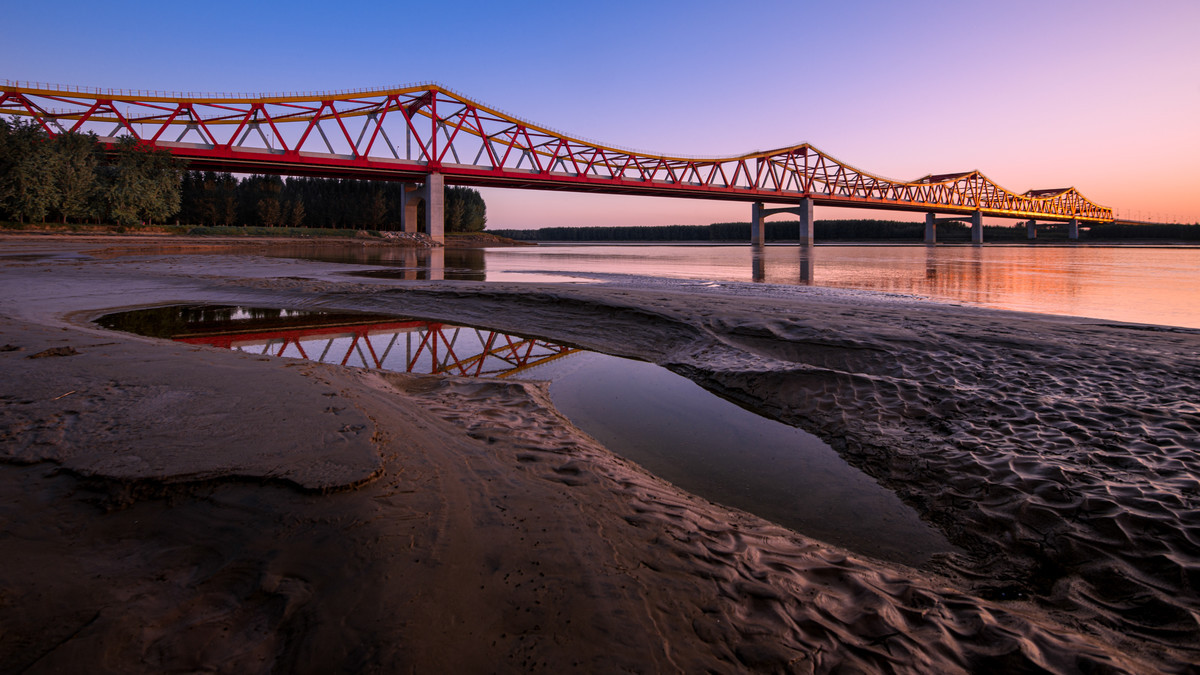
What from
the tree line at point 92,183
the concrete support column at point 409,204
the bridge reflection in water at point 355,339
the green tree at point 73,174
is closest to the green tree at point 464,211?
the concrete support column at point 409,204

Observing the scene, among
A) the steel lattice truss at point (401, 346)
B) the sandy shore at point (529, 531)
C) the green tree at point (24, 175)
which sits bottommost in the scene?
the sandy shore at point (529, 531)

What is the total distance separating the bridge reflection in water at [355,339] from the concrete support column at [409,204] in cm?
5644

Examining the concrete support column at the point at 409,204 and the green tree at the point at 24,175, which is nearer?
the green tree at the point at 24,175

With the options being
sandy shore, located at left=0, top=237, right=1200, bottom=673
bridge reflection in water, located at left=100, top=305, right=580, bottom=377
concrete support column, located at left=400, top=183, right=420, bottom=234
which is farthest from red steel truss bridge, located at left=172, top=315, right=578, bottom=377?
concrete support column, located at left=400, top=183, right=420, bottom=234

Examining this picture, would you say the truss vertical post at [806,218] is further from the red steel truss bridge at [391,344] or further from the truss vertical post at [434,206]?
the red steel truss bridge at [391,344]

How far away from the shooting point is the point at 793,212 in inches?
3605

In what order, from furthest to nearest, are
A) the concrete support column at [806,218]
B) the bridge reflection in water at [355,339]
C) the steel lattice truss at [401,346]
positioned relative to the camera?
the concrete support column at [806,218] → the bridge reflection in water at [355,339] → the steel lattice truss at [401,346]

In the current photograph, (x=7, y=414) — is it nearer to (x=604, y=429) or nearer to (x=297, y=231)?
(x=604, y=429)

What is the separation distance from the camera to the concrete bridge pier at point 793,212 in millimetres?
84500

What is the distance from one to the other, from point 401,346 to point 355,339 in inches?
36.3

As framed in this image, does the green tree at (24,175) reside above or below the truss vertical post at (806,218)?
below

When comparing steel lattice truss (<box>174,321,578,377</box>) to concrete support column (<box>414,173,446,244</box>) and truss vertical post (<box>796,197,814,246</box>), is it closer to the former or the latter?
concrete support column (<box>414,173,446,244</box>)

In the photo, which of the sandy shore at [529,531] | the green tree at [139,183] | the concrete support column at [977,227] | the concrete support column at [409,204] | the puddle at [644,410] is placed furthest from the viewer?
the concrete support column at [977,227]

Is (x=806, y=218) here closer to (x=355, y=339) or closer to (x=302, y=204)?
(x=302, y=204)
